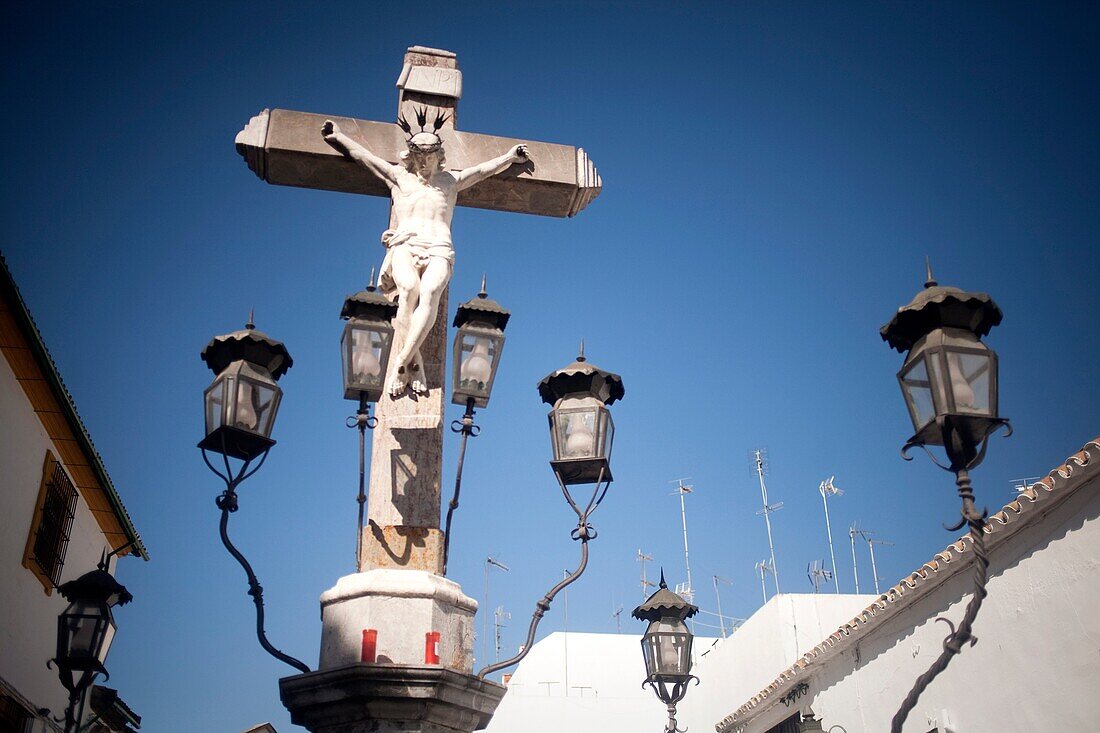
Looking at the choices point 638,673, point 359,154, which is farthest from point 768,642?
point 359,154

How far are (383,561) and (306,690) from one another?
792 mm

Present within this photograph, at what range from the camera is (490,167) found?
18.3ft

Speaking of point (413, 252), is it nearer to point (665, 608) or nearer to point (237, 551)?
point (237, 551)

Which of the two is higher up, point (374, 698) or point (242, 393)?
point (242, 393)

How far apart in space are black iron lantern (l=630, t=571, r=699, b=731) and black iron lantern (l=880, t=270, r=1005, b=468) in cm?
484

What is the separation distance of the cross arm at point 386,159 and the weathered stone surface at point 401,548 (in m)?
2.12

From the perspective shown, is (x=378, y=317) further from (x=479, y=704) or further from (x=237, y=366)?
(x=479, y=704)

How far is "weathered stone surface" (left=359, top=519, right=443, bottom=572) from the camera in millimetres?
4469

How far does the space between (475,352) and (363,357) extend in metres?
0.55

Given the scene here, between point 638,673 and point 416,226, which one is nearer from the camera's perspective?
point 416,226

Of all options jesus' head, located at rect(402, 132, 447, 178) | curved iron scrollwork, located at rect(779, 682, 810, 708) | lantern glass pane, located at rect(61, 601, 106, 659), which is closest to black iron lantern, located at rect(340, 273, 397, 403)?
jesus' head, located at rect(402, 132, 447, 178)

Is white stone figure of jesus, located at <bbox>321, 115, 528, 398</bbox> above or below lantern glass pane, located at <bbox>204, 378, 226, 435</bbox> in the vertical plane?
above

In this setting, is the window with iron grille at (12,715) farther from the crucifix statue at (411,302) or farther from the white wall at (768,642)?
the white wall at (768,642)

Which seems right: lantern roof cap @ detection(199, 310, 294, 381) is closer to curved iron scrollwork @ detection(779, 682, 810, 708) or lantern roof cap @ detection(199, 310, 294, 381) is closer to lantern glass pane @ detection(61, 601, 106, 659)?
lantern glass pane @ detection(61, 601, 106, 659)
